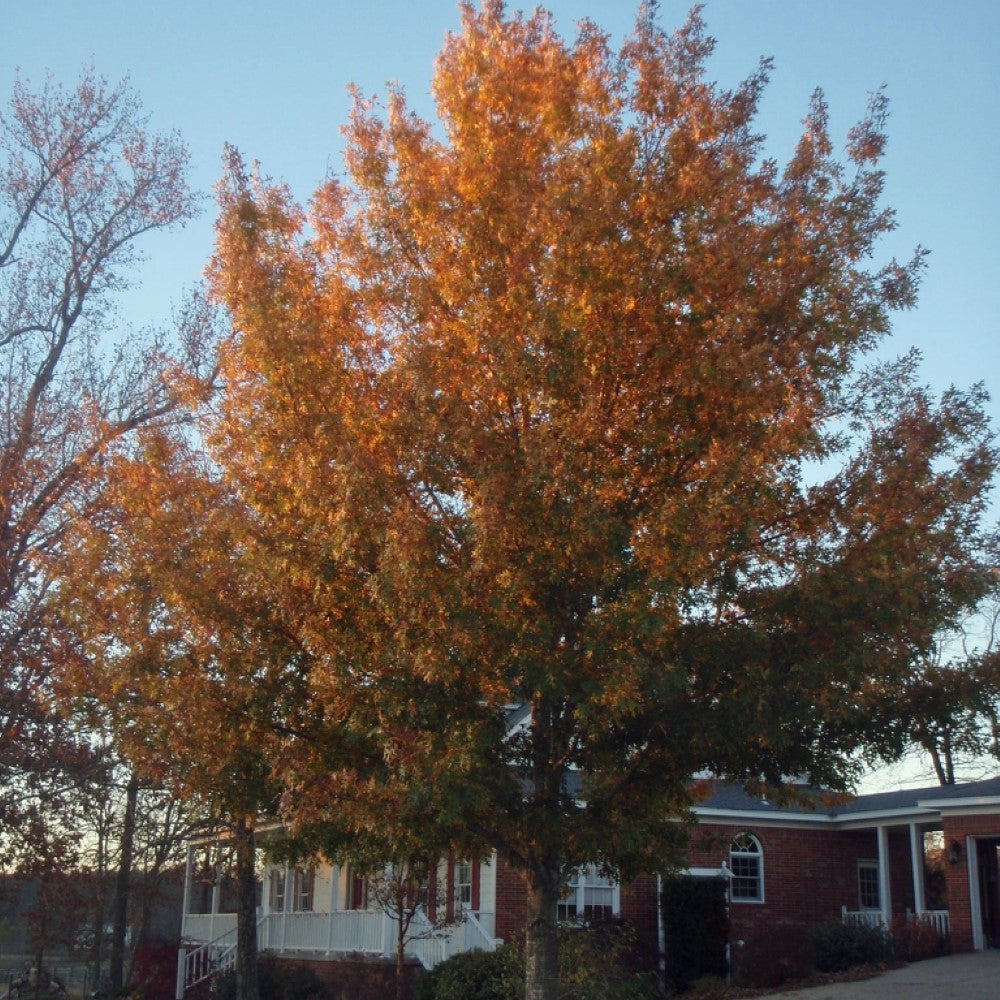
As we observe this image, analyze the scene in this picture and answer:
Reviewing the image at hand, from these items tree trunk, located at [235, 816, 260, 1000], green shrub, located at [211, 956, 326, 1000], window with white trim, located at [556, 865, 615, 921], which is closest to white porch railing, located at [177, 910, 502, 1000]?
green shrub, located at [211, 956, 326, 1000]

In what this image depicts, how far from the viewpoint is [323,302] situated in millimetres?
10531

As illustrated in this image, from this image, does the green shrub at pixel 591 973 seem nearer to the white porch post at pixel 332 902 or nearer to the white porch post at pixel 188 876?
the white porch post at pixel 332 902

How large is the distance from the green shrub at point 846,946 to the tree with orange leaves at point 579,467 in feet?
41.2

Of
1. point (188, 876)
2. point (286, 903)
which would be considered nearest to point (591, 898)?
point (286, 903)

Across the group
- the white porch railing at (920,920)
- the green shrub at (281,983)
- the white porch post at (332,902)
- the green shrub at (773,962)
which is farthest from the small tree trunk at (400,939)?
the white porch railing at (920,920)

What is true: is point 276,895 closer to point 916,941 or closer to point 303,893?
point 303,893

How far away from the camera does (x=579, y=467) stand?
9156mm

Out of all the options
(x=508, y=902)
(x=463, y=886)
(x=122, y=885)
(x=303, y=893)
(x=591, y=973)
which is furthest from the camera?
(x=303, y=893)

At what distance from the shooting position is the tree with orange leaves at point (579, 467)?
8789 mm

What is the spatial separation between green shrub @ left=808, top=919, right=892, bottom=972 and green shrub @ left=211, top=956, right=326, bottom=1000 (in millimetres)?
9381

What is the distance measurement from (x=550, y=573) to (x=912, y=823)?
62.5 feet

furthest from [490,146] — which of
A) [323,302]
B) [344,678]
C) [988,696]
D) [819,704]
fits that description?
[988,696]

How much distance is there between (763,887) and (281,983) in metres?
10.1

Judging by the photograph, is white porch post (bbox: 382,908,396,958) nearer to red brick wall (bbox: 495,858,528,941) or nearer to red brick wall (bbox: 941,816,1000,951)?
red brick wall (bbox: 495,858,528,941)
